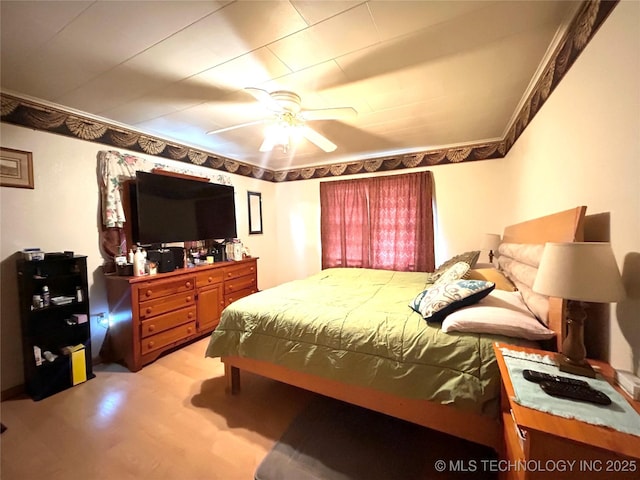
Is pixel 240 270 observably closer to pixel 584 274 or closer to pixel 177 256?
pixel 177 256

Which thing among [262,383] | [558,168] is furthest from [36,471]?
[558,168]

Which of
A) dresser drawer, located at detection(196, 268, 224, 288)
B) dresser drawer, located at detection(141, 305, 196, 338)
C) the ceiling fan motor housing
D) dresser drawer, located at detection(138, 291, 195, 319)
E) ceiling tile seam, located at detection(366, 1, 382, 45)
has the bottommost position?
dresser drawer, located at detection(141, 305, 196, 338)

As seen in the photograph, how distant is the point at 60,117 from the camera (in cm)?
228

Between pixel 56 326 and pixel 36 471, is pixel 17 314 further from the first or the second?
pixel 36 471

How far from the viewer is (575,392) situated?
2.78ft

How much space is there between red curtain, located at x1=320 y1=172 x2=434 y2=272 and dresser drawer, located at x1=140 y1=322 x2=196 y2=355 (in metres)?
2.34

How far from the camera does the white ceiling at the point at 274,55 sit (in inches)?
51.5

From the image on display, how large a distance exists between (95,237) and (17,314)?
0.83 meters

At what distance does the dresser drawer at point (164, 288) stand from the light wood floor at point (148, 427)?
0.72m

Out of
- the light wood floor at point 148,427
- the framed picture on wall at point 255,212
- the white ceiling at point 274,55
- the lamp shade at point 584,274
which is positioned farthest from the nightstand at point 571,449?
the framed picture on wall at point 255,212

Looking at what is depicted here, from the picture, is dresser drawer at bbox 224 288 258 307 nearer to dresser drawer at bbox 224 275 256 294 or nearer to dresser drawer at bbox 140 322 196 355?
dresser drawer at bbox 224 275 256 294

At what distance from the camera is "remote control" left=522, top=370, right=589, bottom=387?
2.96 feet

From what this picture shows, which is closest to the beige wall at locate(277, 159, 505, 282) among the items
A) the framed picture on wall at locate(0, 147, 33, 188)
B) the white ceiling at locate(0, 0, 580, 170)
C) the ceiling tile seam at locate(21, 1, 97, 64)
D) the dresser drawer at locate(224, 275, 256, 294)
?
the white ceiling at locate(0, 0, 580, 170)

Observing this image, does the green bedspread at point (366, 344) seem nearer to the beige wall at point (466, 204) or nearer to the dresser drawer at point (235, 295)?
the dresser drawer at point (235, 295)
